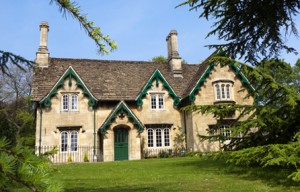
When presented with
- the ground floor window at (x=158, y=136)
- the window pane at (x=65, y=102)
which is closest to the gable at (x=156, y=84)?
the ground floor window at (x=158, y=136)

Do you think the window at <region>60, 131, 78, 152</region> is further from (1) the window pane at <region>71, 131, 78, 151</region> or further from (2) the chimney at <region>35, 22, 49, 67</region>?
(2) the chimney at <region>35, 22, 49, 67</region>

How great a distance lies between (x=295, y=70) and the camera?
58.1 m

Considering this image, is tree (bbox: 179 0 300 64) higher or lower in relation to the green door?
Answer: higher

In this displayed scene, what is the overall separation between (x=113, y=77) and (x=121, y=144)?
698cm

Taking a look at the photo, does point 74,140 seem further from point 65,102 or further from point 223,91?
point 223,91

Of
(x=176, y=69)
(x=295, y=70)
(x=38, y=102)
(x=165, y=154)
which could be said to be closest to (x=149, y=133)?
(x=165, y=154)

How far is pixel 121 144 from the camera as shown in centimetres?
2677

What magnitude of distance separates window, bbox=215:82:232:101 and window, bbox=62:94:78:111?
A: 42.3 feet

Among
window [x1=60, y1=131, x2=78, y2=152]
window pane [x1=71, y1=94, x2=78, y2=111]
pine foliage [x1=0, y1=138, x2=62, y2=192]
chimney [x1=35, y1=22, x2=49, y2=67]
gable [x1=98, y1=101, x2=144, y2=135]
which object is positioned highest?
chimney [x1=35, y1=22, x2=49, y2=67]

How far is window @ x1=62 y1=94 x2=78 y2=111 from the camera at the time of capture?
2688 cm

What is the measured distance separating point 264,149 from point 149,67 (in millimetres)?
23990

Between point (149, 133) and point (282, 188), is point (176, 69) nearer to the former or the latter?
point (149, 133)

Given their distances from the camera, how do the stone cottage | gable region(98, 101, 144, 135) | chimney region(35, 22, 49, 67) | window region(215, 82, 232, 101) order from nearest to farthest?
1. gable region(98, 101, 144, 135)
2. the stone cottage
3. chimney region(35, 22, 49, 67)
4. window region(215, 82, 232, 101)

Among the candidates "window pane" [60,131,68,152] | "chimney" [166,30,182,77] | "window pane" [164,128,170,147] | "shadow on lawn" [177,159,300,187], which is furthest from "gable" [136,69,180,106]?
"shadow on lawn" [177,159,300,187]
